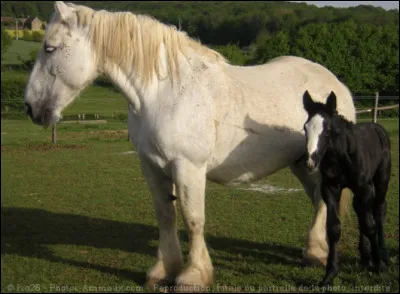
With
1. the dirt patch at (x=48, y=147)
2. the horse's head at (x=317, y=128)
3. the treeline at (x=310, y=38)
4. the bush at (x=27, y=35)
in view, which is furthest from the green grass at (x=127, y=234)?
the dirt patch at (x=48, y=147)

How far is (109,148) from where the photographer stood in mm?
13695

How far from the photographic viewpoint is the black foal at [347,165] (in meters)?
3.42

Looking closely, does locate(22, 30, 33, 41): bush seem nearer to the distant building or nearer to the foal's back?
the distant building

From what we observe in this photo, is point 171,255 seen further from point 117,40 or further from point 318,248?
point 117,40

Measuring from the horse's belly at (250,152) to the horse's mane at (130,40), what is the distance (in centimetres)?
69

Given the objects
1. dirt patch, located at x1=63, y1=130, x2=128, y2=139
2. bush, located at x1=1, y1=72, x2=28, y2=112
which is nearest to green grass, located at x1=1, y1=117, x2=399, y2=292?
bush, located at x1=1, y1=72, x2=28, y2=112

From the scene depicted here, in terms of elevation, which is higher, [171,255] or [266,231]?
[171,255]

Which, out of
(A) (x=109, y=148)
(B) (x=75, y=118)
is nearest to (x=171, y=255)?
(A) (x=109, y=148)

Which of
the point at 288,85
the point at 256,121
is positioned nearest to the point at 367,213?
the point at 256,121

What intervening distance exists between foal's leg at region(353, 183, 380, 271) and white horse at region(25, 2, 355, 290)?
653mm

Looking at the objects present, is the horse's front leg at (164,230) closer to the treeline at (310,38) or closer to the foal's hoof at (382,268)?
the foal's hoof at (382,268)

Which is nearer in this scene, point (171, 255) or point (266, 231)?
point (171, 255)

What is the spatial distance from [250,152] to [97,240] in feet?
7.86

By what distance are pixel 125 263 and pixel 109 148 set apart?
9.46 metres
